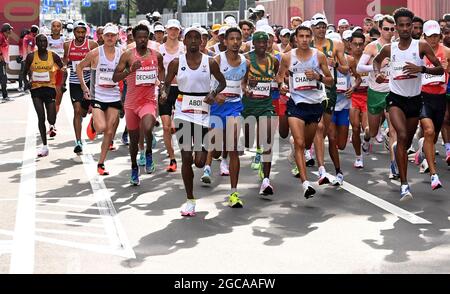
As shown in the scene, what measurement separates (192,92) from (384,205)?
2.28m

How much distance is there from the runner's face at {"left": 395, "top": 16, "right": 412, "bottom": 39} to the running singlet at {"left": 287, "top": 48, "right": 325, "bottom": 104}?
36.2 inches

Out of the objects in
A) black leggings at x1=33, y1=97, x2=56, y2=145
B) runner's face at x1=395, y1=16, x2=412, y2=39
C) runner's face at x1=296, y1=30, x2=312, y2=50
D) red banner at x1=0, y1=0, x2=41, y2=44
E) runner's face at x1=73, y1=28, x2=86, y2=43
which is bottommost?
black leggings at x1=33, y1=97, x2=56, y2=145

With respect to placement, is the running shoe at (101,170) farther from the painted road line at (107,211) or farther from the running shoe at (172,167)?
the running shoe at (172,167)

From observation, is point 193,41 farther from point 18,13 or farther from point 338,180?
point 18,13

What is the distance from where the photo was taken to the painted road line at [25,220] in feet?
22.6

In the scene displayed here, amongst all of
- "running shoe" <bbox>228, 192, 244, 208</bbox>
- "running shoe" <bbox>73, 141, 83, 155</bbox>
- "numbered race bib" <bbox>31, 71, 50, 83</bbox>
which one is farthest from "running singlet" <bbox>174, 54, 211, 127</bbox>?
"numbered race bib" <bbox>31, 71, 50, 83</bbox>

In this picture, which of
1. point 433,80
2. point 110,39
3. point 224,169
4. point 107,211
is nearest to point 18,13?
point 110,39

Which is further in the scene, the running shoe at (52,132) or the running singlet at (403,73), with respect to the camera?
the running shoe at (52,132)

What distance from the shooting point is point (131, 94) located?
→ 11.2 m

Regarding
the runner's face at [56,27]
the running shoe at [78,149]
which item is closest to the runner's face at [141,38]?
the running shoe at [78,149]

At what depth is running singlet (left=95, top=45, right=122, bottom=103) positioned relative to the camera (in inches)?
468

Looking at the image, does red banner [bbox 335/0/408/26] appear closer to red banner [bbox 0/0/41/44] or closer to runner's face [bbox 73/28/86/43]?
red banner [bbox 0/0/41/44]

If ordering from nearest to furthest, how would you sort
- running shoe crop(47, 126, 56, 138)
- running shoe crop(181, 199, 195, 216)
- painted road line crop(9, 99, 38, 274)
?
painted road line crop(9, 99, 38, 274) → running shoe crop(181, 199, 195, 216) → running shoe crop(47, 126, 56, 138)

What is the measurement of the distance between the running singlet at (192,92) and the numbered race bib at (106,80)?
2.63 meters
